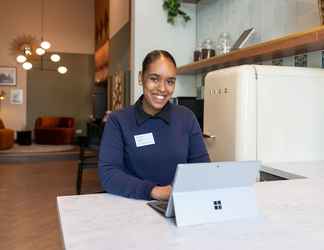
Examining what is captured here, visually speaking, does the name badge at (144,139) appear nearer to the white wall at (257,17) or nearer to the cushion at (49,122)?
the white wall at (257,17)

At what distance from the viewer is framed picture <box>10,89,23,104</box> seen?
33.6 ft

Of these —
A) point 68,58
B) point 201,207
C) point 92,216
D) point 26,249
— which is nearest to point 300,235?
point 201,207

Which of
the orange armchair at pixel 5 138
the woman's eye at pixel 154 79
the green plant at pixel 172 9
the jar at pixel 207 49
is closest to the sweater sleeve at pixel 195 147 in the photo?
the woman's eye at pixel 154 79

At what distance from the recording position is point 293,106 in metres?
2.24

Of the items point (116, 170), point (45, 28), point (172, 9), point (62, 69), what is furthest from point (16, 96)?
point (116, 170)

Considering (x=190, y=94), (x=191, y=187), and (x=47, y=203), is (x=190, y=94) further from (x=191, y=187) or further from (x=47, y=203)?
(x=191, y=187)

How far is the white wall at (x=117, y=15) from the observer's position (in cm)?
618

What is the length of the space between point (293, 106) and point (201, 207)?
57.7 inches

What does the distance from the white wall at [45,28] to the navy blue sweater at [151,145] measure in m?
9.59

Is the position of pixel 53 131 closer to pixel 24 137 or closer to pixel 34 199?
pixel 24 137

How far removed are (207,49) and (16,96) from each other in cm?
803

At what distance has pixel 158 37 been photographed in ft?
13.1

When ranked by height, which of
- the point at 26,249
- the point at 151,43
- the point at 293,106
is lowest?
the point at 26,249

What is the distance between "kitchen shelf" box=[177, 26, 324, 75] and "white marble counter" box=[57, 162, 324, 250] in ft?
3.57
